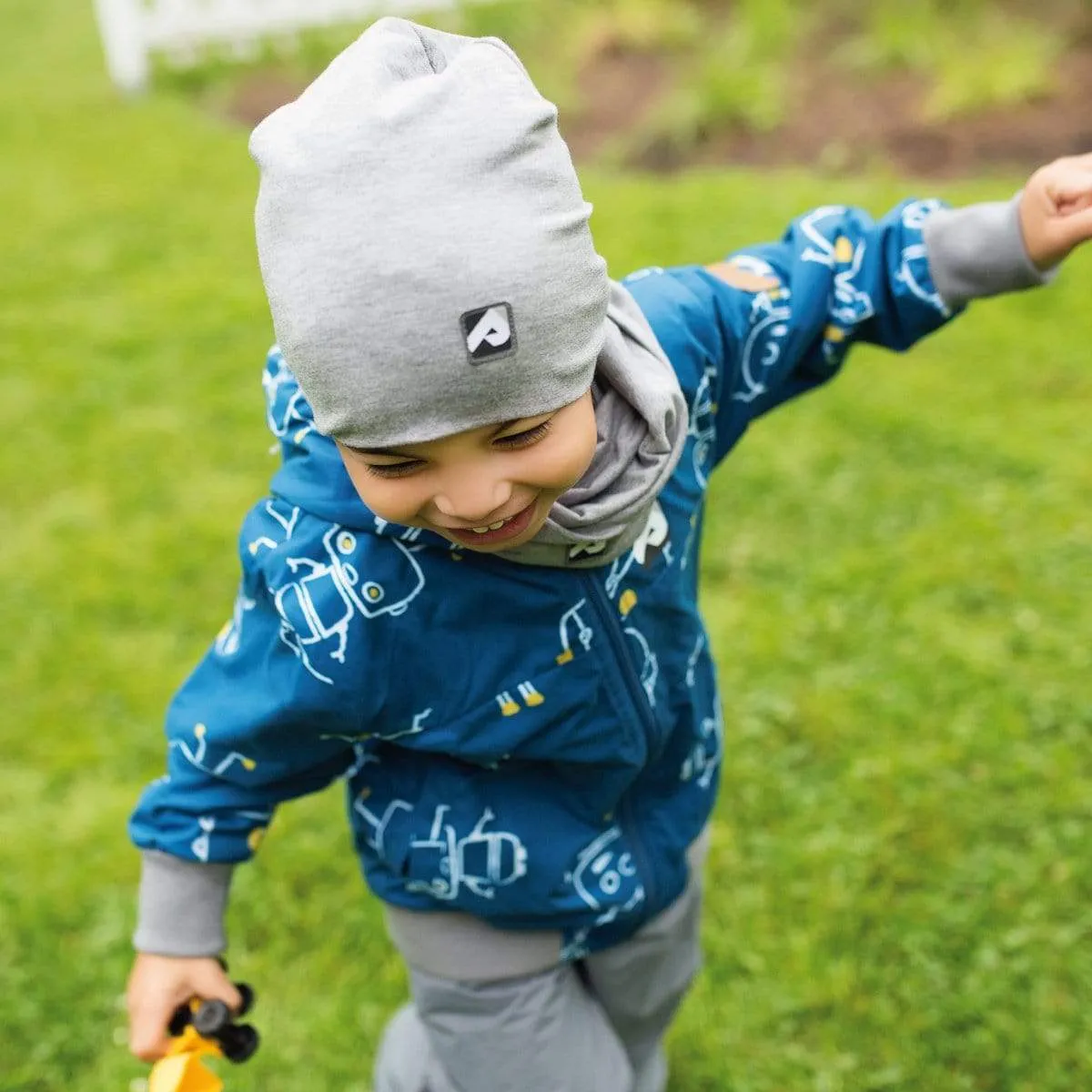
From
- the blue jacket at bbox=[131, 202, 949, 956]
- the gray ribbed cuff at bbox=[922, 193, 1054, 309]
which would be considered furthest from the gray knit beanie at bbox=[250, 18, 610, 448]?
the gray ribbed cuff at bbox=[922, 193, 1054, 309]

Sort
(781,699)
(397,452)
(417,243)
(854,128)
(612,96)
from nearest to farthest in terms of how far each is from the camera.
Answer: (417,243), (397,452), (781,699), (854,128), (612,96)

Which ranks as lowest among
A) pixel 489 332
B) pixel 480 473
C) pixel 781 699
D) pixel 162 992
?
pixel 781 699

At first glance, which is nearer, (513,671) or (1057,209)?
(513,671)

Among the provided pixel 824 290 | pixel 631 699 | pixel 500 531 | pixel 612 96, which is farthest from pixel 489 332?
pixel 612 96

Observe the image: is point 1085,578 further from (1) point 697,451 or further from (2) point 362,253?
(2) point 362,253

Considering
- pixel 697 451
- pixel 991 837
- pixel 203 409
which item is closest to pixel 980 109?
pixel 203 409

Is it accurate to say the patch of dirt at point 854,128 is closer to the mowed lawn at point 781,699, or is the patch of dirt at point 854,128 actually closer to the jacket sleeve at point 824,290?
the mowed lawn at point 781,699

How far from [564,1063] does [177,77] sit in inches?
284

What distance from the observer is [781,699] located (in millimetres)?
3062

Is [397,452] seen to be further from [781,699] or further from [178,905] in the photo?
[781,699]

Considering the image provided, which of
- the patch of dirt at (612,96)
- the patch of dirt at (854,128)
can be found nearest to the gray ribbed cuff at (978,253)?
the patch of dirt at (854,128)

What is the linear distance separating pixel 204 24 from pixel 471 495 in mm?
7556

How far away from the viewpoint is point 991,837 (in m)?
2.71

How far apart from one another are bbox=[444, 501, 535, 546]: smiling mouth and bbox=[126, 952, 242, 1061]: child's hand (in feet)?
2.32
